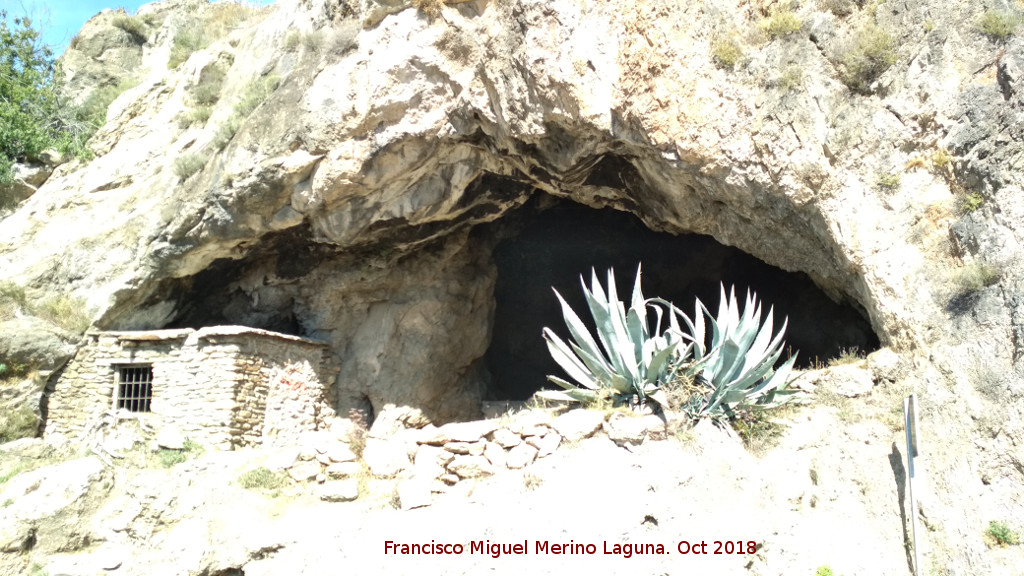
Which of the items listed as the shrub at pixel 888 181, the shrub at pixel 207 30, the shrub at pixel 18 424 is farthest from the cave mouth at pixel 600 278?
the shrub at pixel 18 424

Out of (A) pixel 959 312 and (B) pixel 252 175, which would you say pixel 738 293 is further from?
(B) pixel 252 175

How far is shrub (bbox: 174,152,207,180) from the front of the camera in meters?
12.2

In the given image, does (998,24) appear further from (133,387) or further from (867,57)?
(133,387)

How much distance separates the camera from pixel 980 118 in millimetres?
8398

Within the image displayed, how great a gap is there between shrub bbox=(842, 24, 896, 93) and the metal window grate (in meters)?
9.77

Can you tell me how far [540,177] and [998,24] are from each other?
5388 millimetres

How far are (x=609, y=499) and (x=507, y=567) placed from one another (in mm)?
1056

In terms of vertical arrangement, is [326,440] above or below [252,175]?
below

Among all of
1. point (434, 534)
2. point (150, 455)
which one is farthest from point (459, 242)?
point (434, 534)

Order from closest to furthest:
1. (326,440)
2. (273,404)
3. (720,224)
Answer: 1. (326,440)
2. (720,224)
3. (273,404)

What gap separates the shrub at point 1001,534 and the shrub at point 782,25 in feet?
18.0

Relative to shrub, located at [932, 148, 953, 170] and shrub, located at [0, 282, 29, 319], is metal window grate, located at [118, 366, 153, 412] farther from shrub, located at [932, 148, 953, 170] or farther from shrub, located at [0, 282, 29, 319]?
shrub, located at [932, 148, 953, 170]

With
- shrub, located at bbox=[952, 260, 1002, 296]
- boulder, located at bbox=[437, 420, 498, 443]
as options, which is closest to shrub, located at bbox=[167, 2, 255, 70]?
boulder, located at bbox=[437, 420, 498, 443]

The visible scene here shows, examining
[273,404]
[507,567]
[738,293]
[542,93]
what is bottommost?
[507,567]
